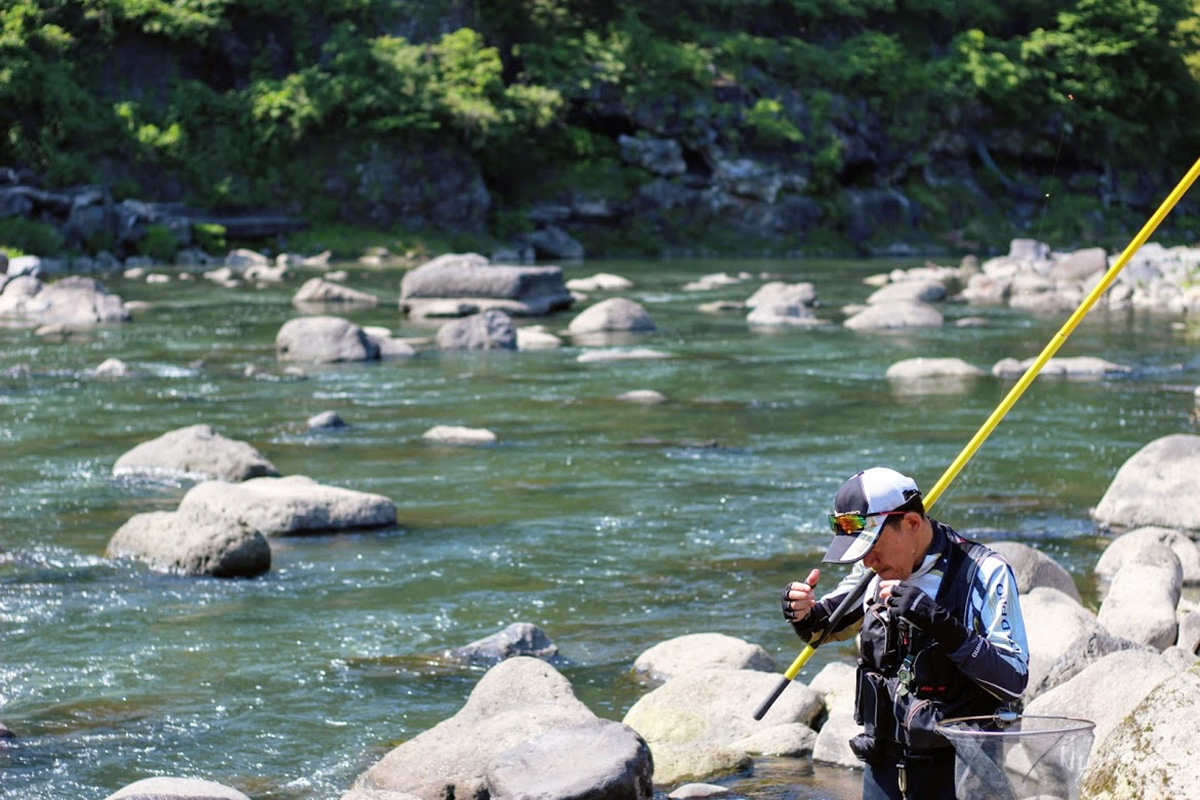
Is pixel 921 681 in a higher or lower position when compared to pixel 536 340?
higher

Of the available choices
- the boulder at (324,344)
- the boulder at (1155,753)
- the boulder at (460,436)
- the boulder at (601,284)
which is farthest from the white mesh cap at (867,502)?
the boulder at (601,284)

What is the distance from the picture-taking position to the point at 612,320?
878 inches

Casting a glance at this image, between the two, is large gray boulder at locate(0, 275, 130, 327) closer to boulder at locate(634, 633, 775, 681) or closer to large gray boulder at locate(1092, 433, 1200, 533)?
large gray boulder at locate(1092, 433, 1200, 533)

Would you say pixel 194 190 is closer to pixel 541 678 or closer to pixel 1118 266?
pixel 541 678

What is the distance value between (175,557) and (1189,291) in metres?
21.6

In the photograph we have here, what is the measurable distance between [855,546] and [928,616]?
28 cm

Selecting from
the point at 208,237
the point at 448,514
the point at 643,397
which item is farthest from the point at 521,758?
the point at 208,237

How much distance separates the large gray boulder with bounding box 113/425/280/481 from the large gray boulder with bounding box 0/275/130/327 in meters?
11.4

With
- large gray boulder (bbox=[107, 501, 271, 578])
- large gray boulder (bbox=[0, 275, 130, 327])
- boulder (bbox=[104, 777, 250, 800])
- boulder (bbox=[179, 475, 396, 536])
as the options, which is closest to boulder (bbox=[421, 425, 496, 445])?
boulder (bbox=[179, 475, 396, 536])

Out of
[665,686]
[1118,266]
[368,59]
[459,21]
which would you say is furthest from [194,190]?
[1118,266]

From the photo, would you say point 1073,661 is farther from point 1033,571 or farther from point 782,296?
point 782,296

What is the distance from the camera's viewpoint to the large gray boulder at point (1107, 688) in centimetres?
555

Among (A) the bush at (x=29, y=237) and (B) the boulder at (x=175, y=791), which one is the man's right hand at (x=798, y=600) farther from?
(A) the bush at (x=29, y=237)

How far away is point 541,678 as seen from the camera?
21.1ft
